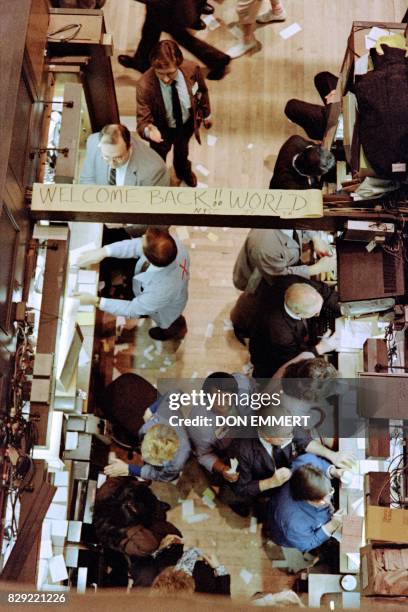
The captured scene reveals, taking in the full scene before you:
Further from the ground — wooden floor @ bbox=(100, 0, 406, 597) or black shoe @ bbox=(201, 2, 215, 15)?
black shoe @ bbox=(201, 2, 215, 15)

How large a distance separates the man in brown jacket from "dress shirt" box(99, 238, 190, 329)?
1.04 m

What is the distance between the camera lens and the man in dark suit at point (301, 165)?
16.3 feet

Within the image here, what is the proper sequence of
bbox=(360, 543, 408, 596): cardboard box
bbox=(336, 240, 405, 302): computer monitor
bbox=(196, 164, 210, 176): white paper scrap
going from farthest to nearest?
1. bbox=(196, 164, 210, 176): white paper scrap
2. bbox=(336, 240, 405, 302): computer monitor
3. bbox=(360, 543, 408, 596): cardboard box

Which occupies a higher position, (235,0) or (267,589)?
(235,0)

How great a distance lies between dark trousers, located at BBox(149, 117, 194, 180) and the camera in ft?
19.4

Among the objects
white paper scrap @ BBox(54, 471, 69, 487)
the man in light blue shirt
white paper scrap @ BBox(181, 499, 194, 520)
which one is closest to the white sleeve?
the man in light blue shirt

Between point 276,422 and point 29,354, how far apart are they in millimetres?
1718

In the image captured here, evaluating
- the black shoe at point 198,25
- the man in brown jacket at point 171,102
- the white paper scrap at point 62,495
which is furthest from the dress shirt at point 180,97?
the white paper scrap at point 62,495

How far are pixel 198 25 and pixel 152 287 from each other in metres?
2.86

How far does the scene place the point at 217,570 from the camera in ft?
15.9

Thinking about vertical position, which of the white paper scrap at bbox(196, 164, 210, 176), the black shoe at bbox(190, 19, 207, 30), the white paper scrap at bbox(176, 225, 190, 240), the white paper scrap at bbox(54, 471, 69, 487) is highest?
the black shoe at bbox(190, 19, 207, 30)

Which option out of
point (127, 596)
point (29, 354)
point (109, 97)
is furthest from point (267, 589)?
point (109, 97)

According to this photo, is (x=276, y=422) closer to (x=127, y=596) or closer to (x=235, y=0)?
(x=127, y=596)

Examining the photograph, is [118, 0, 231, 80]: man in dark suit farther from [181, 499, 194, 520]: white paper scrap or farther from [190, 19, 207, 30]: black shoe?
[181, 499, 194, 520]: white paper scrap
